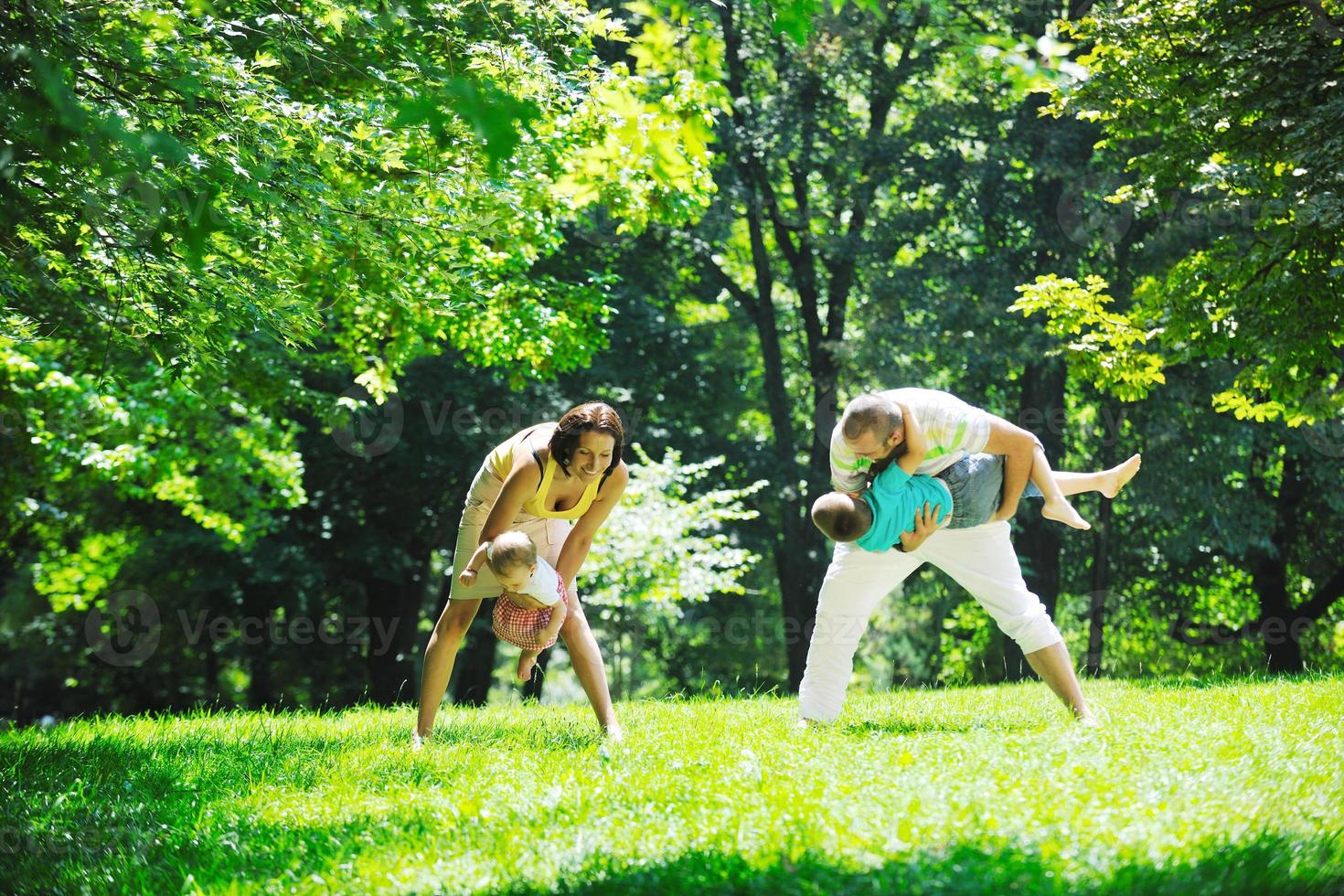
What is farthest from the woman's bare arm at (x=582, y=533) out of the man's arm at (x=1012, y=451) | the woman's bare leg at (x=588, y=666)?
the man's arm at (x=1012, y=451)

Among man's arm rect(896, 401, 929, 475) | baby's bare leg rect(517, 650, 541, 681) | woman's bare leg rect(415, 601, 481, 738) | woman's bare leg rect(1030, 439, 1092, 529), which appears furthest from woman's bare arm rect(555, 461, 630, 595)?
woman's bare leg rect(1030, 439, 1092, 529)

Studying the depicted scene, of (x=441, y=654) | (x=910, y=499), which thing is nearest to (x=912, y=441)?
(x=910, y=499)

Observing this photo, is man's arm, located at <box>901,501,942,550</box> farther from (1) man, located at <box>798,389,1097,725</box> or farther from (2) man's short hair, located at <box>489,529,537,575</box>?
(2) man's short hair, located at <box>489,529,537,575</box>

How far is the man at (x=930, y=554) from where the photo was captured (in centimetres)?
573

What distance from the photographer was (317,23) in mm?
7652

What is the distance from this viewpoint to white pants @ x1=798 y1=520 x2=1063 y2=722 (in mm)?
5996

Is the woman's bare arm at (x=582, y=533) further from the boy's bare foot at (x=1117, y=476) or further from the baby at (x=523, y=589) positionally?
the boy's bare foot at (x=1117, y=476)

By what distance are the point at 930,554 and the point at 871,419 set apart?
0.96 m

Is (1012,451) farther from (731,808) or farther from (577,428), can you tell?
(731,808)

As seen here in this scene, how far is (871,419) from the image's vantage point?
5570mm

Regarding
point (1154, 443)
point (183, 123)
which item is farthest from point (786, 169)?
point (183, 123)

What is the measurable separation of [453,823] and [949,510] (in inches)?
108

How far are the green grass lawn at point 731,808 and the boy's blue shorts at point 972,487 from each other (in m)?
1.05

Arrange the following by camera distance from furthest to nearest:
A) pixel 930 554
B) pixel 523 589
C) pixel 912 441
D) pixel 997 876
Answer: pixel 930 554, pixel 912 441, pixel 523 589, pixel 997 876
